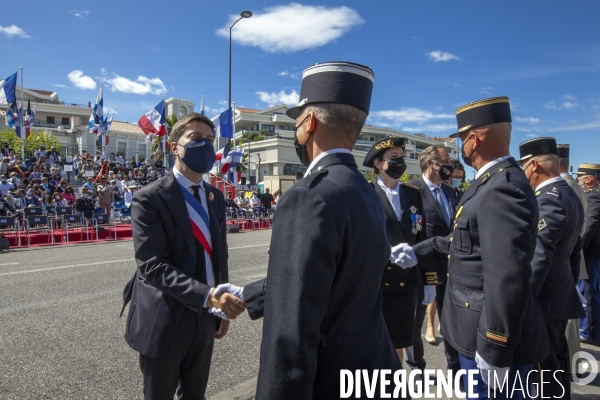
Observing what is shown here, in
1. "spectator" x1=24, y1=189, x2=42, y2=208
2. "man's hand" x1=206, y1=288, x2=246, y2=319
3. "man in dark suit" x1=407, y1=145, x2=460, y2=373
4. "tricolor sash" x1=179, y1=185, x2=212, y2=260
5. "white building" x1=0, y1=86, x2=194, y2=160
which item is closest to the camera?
"man's hand" x1=206, y1=288, x2=246, y2=319

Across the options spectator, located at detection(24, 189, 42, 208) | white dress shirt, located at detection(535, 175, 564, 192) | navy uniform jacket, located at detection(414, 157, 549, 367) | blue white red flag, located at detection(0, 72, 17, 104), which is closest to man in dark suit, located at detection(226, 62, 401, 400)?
navy uniform jacket, located at detection(414, 157, 549, 367)

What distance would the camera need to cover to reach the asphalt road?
3609mm

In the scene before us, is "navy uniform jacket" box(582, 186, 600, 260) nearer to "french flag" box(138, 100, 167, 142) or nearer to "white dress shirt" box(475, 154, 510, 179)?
"white dress shirt" box(475, 154, 510, 179)

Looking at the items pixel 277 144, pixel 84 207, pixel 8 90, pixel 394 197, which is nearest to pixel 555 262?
pixel 394 197

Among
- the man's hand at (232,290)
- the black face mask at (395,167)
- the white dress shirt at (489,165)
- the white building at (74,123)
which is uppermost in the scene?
the white building at (74,123)

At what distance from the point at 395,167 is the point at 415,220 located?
55 centimetres

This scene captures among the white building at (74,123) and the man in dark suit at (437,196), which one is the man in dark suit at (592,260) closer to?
the man in dark suit at (437,196)

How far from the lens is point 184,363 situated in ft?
8.50

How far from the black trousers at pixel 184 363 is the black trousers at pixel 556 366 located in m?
Answer: 2.34

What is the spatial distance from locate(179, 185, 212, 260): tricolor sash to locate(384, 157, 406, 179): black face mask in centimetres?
196

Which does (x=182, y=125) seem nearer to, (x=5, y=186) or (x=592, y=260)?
(x=592, y=260)

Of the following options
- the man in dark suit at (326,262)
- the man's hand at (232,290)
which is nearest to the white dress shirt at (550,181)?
the man in dark suit at (326,262)

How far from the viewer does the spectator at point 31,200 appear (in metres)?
16.0

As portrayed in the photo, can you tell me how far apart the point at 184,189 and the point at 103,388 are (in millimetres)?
2155
